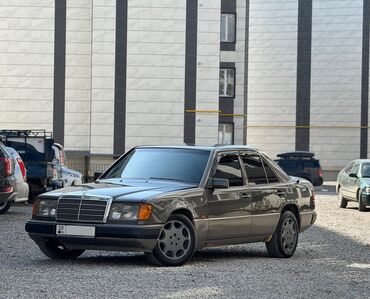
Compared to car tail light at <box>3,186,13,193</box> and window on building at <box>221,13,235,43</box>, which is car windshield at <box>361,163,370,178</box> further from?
window on building at <box>221,13,235,43</box>

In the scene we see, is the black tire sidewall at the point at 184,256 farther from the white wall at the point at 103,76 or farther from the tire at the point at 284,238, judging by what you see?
the white wall at the point at 103,76

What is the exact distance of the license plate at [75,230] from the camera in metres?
11.9

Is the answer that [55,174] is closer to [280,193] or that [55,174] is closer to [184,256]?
[280,193]

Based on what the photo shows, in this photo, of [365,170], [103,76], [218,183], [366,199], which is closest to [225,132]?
[103,76]

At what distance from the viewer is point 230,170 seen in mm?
13664

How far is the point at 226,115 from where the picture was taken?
5162cm

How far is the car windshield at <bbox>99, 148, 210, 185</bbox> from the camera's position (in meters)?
13.1

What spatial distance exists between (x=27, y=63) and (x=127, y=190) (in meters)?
37.5

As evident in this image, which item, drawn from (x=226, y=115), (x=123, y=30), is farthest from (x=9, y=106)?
(x=226, y=115)

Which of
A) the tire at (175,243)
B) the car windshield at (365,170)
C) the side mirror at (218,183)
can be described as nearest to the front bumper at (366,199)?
the car windshield at (365,170)

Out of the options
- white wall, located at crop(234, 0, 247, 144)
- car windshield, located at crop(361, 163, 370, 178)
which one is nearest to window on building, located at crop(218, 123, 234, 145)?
white wall, located at crop(234, 0, 247, 144)

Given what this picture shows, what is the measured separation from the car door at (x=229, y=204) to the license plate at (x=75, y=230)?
5.43 feet

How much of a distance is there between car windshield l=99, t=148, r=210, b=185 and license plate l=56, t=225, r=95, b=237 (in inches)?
56.2

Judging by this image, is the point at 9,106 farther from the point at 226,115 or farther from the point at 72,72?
the point at 226,115
